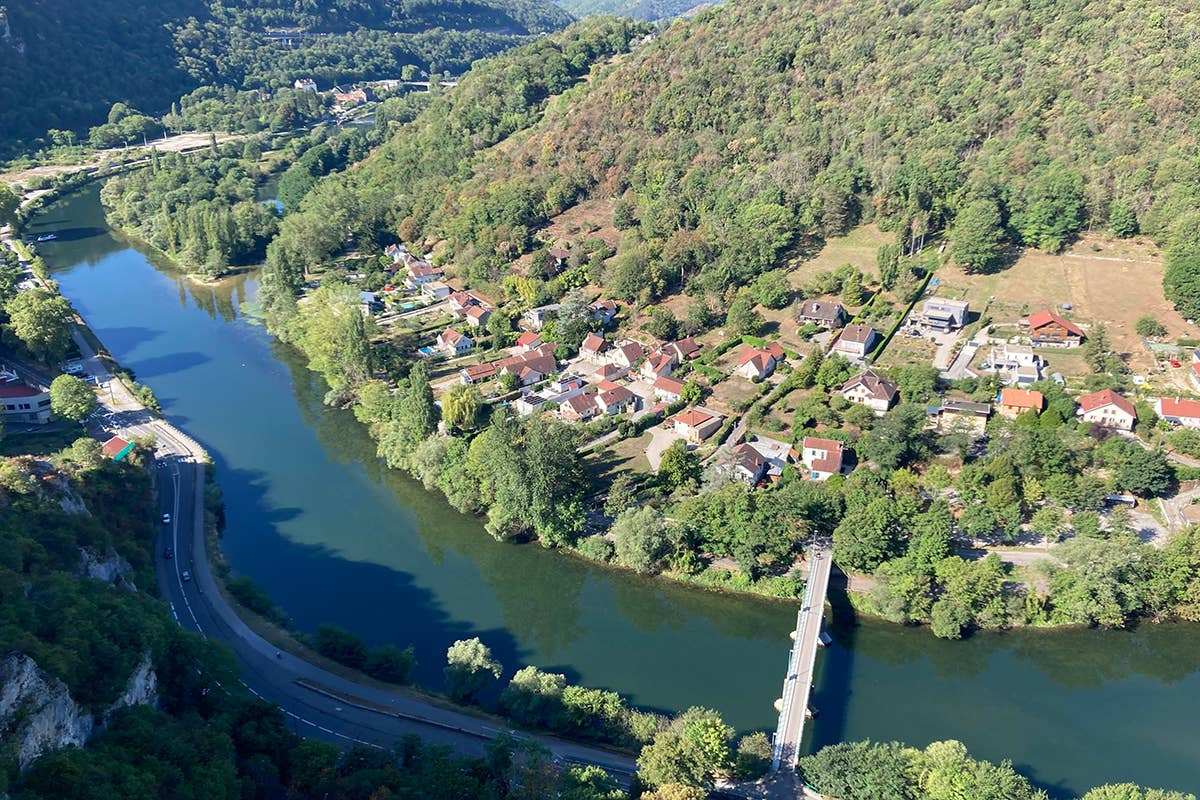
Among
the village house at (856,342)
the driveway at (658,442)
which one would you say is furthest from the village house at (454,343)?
the village house at (856,342)

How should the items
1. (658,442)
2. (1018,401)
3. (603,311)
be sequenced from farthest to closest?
1. (603,311)
2. (658,442)
3. (1018,401)

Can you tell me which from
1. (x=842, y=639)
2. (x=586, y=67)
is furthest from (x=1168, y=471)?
(x=586, y=67)

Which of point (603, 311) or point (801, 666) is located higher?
point (603, 311)

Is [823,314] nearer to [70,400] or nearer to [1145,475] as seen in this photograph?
[1145,475]

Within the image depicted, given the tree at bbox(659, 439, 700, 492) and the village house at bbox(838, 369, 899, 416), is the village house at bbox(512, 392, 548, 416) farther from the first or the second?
the village house at bbox(838, 369, 899, 416)

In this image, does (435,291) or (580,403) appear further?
(435,291)

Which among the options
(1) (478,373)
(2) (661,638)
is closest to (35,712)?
(2) (661,638)
